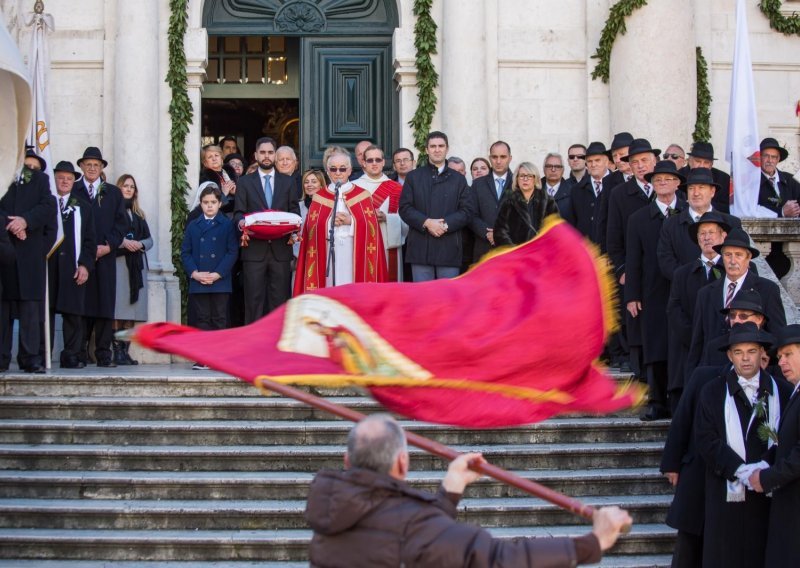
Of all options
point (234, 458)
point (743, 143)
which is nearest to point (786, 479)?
point (234, 458)

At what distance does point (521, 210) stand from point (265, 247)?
2546mm

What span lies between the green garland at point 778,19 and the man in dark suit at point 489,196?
4910mm

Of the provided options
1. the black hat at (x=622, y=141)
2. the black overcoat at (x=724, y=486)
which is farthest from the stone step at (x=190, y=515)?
the black hat at (x=622, y=141)

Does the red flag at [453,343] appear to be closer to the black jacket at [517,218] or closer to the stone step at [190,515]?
the stone step at [190,515]

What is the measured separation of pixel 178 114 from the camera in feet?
50.8

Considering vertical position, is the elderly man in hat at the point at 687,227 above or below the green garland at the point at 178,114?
below

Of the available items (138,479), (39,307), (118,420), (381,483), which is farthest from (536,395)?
(39,307)

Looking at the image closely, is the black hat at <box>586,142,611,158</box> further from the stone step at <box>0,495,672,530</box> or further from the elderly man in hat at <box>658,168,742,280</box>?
the stone step at <box>0,495,672,530</box>

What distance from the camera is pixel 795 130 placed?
16172 millimetres

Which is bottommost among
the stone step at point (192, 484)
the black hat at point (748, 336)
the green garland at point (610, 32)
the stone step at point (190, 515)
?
the stone step at point (190, 515)

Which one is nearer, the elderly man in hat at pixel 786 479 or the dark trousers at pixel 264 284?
the elderly man in hat at pixel 786 479

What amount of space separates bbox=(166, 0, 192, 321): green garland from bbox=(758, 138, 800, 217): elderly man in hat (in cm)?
651

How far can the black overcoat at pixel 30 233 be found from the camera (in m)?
11.8

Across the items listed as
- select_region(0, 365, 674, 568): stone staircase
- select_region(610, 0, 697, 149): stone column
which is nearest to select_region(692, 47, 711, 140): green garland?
select_region(610, 0, 697, 149): stone column
